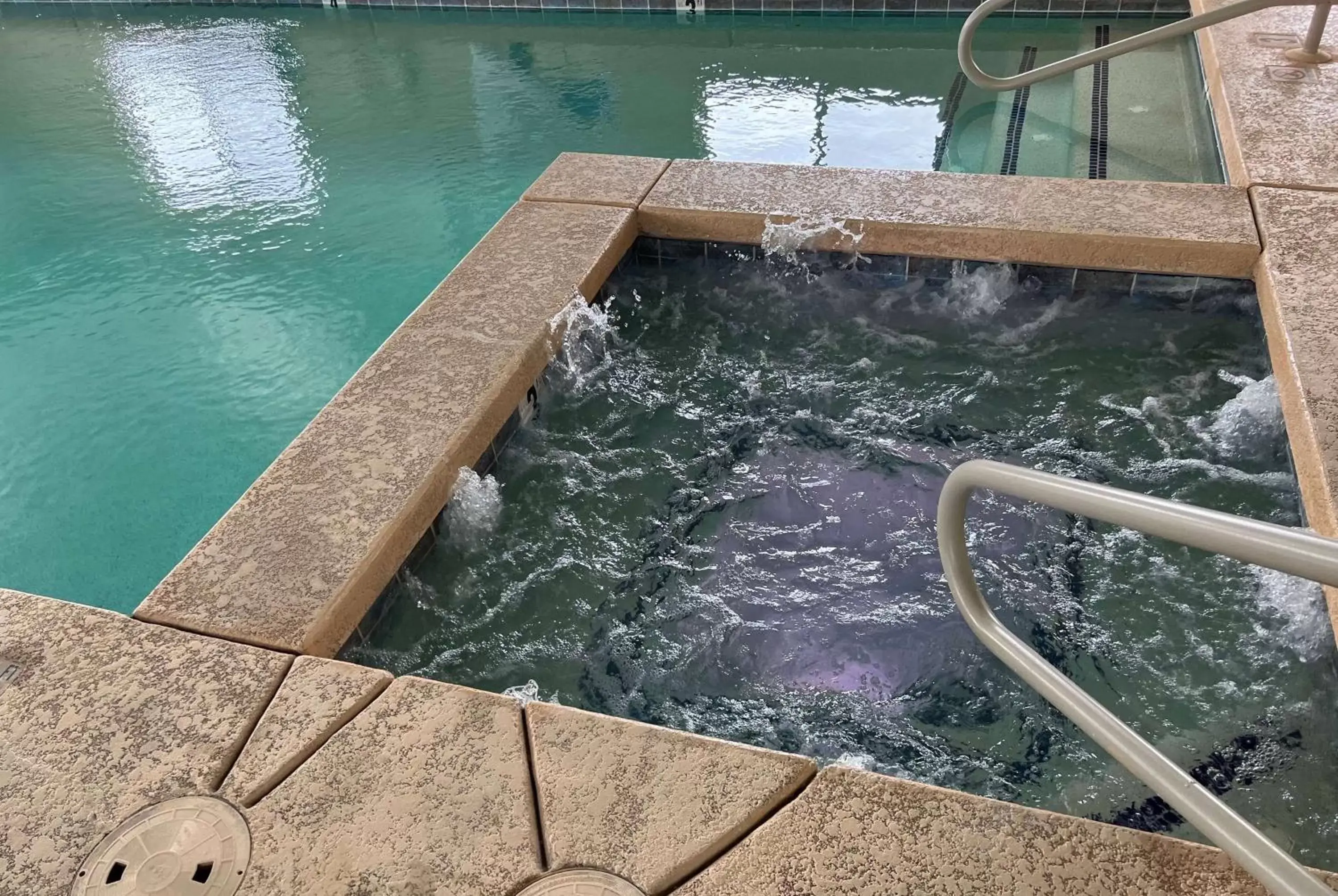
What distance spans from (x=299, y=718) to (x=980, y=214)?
2.80 m

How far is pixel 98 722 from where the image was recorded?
1.84 m

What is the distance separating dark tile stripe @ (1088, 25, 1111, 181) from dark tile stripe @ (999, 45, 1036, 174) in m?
0.34

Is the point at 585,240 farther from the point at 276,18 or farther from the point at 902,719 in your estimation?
the point at 276,18

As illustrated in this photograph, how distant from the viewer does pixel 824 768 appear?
1641 millimetres

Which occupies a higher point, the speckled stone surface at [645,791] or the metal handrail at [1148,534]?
the metal handrail at [1148,534]

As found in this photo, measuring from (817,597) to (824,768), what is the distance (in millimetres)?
810

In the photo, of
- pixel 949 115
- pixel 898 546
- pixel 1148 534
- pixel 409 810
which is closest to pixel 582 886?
pixel 409 810

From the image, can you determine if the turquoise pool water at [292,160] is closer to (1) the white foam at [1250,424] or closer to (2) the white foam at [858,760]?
(1) the white foam at [1250,424]

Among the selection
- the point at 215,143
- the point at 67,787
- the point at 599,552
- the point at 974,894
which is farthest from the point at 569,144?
the point at 974,894

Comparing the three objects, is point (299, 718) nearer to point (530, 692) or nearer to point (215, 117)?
point (530, 692)

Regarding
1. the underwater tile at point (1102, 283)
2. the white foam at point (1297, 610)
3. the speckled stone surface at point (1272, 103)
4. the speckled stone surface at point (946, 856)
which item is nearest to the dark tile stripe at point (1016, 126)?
the speckled stone surface at point (1272, 103)

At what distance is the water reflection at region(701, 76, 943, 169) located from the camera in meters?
5.06

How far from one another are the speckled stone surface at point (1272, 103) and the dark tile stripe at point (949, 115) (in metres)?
1.24

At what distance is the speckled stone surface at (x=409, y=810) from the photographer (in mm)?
1550
